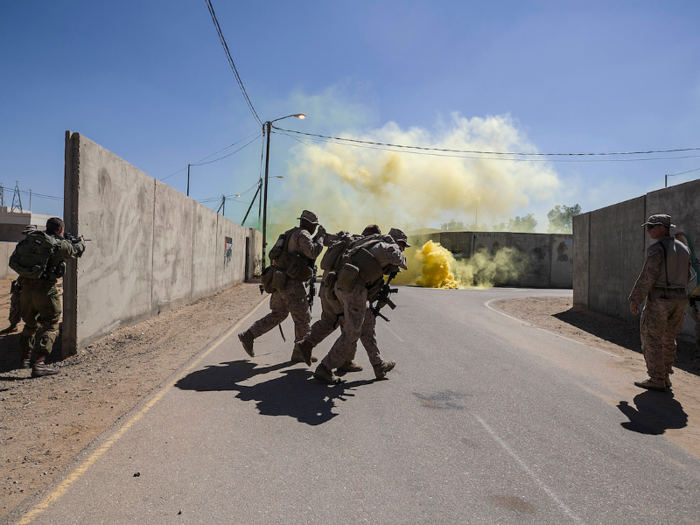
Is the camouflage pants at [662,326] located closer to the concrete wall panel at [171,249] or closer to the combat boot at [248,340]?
the combat boot at [248,340]

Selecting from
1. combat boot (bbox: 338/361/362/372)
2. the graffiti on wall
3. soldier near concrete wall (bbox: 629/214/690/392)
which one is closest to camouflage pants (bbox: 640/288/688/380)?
soldier near concrete wall (bbox: 629/214/690/392)

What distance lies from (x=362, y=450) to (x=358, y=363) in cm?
267

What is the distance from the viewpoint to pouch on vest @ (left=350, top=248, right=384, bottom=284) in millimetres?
4703

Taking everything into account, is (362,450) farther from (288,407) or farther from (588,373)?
(588,373)

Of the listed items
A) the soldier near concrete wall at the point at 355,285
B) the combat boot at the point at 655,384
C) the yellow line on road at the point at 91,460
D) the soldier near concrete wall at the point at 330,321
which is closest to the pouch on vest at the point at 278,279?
the soldier near concrete wall at the point at 330,321

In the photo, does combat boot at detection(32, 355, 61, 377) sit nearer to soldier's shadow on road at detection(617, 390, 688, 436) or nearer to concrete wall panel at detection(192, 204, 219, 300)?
soldier's shadow on road at detection(617, 390, 688, 436)

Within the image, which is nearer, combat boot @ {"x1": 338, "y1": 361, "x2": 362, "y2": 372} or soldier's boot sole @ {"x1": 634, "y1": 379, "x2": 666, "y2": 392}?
soldier's boot sole @ {"x1": 634, "y1": 379, "x2": 666, "y2": 392}

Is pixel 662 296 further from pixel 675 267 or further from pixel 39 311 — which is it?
pixel 39 311

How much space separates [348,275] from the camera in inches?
182

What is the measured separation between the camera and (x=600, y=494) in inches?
104

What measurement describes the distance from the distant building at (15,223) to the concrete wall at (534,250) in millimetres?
23413

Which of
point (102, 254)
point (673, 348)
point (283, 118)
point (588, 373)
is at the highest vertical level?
point (283, 118)

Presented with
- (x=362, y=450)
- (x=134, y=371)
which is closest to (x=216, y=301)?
(x=134, y=371)

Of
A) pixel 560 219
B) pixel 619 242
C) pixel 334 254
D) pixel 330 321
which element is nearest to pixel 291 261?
pixel 334 254
